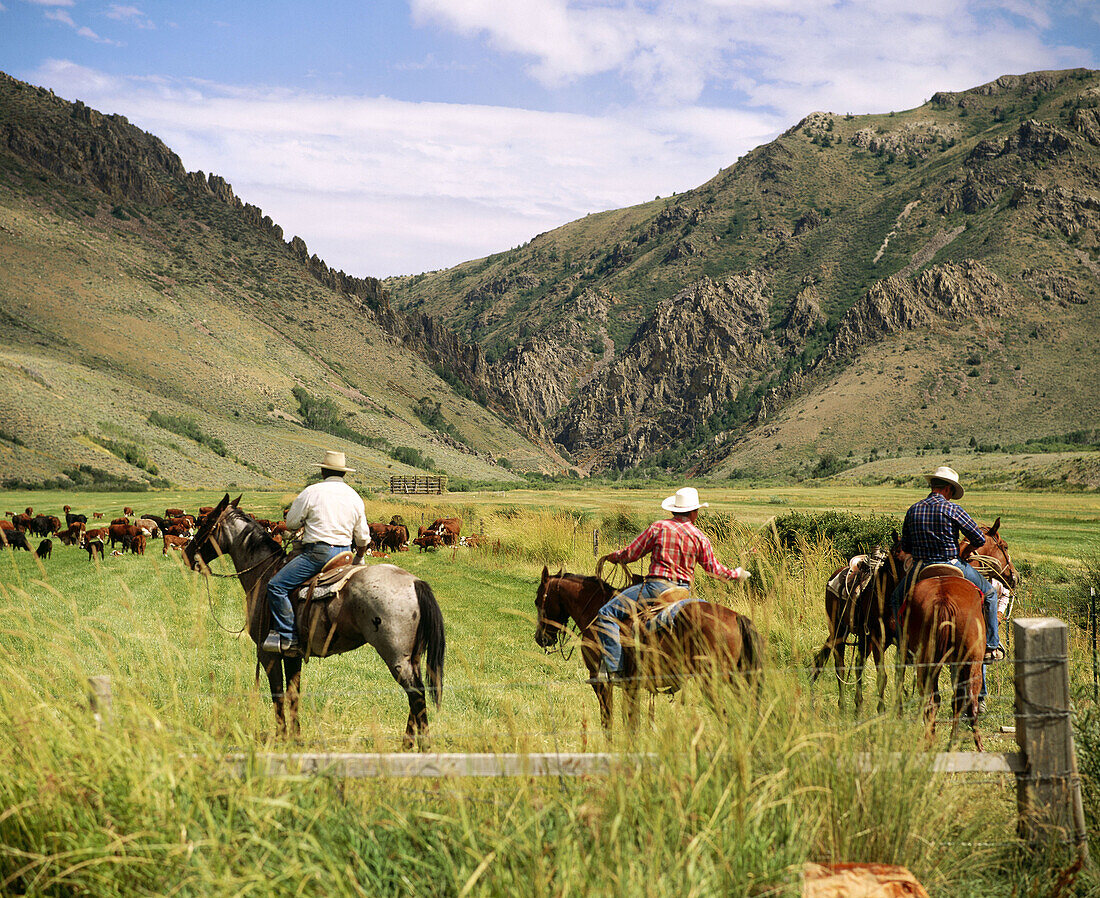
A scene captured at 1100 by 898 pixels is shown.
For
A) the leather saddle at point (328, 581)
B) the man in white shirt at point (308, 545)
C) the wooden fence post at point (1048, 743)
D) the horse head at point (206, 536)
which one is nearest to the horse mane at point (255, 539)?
the horse head at point (206, 536)

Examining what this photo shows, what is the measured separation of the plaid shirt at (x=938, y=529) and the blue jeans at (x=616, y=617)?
2.48 m

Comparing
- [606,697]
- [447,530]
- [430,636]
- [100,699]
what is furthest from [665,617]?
[447,530]

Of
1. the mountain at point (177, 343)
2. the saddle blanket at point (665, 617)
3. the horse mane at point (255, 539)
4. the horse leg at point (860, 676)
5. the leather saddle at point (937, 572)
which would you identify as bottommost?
the horse leg at point (860, 676)

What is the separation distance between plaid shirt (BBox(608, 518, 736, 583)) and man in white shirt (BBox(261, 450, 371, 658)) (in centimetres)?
258

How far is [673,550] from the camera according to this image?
630cm

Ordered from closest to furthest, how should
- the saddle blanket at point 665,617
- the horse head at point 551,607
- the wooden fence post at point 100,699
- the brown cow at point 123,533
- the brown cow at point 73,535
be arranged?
1. the wooden fence post at point 100,699
2. the saddle blanket at point 665,617
3. the horse head at point 551,607
4. the brown cow at point 123,533
5. the brown cow at point 73,535

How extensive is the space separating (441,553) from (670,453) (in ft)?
459

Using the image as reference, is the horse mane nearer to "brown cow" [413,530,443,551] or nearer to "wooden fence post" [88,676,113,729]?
"wooden fence post" [88,676,113,729]

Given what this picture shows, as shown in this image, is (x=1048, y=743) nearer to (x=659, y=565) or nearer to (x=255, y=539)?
(x=659, y=565)

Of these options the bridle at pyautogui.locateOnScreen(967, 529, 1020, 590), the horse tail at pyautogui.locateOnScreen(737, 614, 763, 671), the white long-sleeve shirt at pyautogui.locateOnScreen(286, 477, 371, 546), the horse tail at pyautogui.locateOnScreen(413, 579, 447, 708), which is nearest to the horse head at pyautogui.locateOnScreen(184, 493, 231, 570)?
the white long-sleeve shirt at pyautogui.locateOnScreen(286, 477, 371, 546)

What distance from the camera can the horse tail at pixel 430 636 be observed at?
7156 mm

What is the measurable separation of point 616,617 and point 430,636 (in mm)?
1814

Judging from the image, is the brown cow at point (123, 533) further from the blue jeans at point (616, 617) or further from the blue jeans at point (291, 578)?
the blue jeans at point (616, 617)

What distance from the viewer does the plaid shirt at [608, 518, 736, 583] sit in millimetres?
6289
